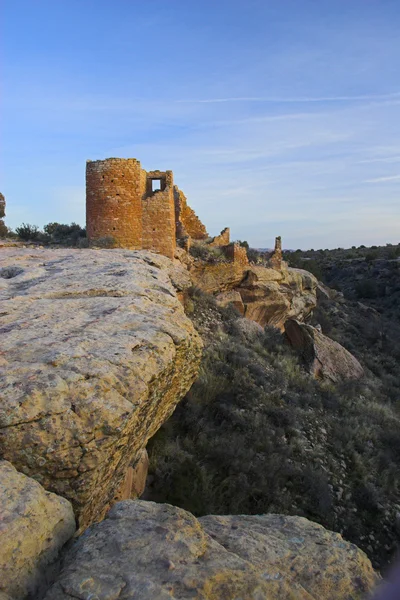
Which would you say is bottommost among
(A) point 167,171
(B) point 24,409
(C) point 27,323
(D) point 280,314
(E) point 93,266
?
(D) point 280,314

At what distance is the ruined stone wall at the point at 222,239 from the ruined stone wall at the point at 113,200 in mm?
4198

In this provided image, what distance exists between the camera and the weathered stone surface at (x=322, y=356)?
35.3 feet

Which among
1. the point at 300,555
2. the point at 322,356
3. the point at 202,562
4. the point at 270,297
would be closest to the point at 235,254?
the point at 270,297

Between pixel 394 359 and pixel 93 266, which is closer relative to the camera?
pixel 93 266

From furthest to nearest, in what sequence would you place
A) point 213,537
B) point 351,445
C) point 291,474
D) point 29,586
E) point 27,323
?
point 351,445 < point 291,474 < point 27,323 < point 213,537 < point 29,586

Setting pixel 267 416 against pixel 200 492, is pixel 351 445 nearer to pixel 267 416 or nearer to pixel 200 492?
pixel 267 416

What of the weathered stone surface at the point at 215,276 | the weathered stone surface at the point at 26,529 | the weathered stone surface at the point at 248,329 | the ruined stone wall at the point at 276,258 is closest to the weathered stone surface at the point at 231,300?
the weathered stone surface at the point at 215,276

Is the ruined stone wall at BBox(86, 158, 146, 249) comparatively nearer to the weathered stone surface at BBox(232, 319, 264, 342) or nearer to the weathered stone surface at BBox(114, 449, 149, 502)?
the weathered stone surface at BBox(232, 319, 264, 342)

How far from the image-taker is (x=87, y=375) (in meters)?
2.39

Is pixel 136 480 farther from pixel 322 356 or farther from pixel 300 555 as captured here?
pixel 322 356

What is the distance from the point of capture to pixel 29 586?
1.68 metres

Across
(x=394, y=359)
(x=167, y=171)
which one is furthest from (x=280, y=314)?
(x=167, y=171)

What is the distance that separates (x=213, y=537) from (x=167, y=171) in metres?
Answer: 11.9

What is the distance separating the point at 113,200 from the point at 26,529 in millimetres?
10550
